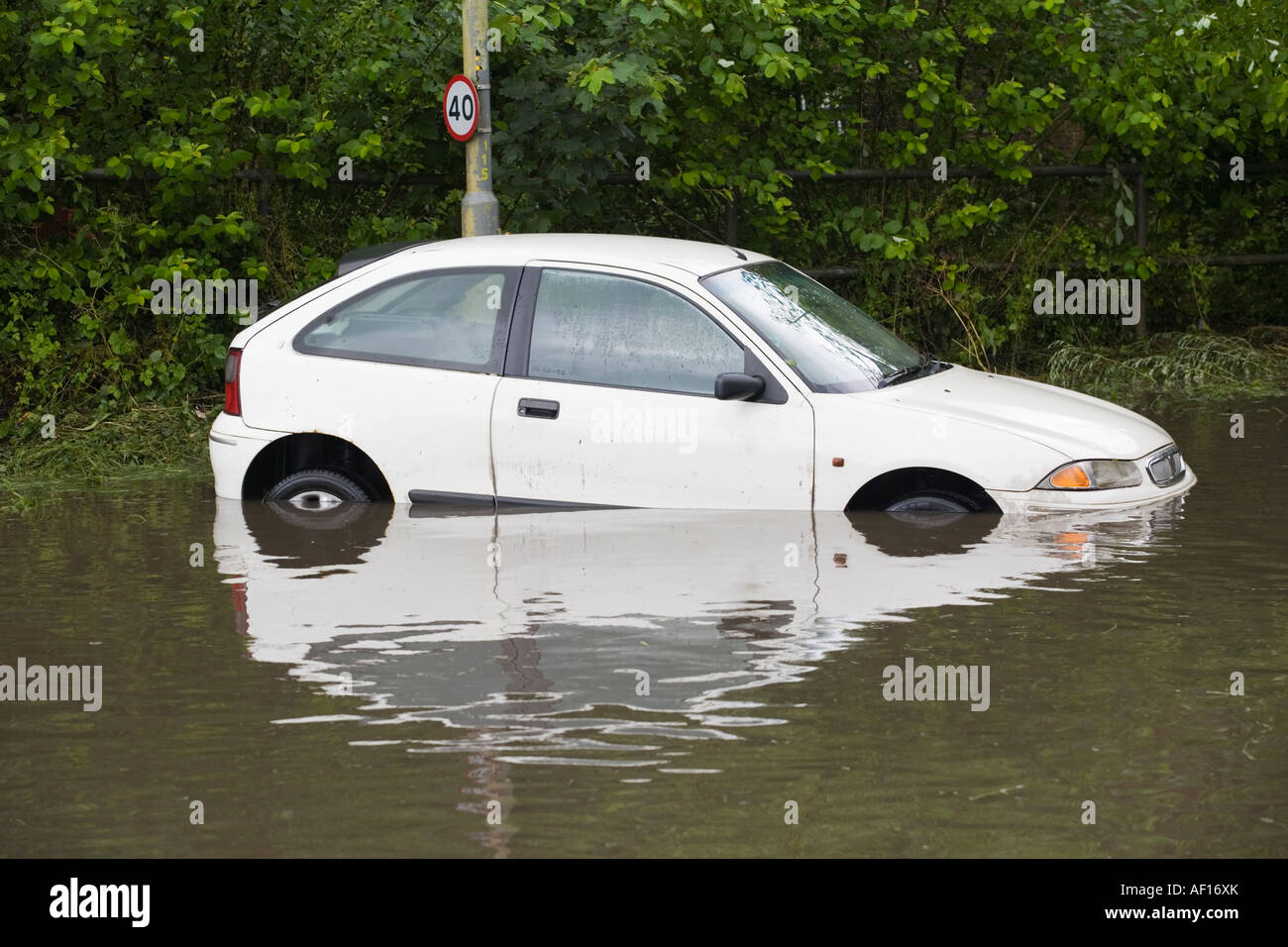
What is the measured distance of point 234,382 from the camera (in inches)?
337

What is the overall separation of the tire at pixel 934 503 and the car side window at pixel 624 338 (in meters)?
0.95

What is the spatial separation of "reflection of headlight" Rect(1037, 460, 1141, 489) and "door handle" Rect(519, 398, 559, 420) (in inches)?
86.8

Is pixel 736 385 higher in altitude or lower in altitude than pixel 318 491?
higher

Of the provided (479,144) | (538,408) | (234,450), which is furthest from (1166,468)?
(479,144)

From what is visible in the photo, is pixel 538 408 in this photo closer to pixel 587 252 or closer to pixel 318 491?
pixel 587 252

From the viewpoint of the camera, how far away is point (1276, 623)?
6379 millimetres

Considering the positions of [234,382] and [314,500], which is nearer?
[314,500]

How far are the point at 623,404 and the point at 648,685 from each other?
Answer: 2462 mm

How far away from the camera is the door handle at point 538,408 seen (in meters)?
8.01

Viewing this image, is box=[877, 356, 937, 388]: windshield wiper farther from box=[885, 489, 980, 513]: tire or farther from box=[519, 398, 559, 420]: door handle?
box=[519, 398, 559, 420]: door handle

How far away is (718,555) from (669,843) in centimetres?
327

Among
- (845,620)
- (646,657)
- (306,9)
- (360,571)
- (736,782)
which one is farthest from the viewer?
(306,9)
